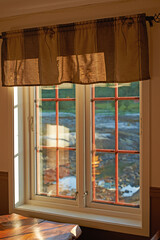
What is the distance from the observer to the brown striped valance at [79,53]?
101 inches

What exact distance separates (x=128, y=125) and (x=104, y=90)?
0.39 meters

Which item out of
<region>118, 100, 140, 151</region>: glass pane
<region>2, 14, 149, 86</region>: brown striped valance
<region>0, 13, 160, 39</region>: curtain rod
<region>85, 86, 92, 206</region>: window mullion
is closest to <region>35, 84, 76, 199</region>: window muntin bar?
<region>85, 86, 92, 206</region>: window mullion

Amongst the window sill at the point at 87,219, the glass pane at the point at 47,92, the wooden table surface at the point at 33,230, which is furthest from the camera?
the glass pane at the point at 47,92

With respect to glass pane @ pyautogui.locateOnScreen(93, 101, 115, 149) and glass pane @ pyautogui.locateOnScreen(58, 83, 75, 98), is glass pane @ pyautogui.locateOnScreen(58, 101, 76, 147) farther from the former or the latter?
glass pane @ pyautogui.locateOnScreen(93, 101, 115, 149)

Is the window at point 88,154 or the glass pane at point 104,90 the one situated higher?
the glass pane at point 104,90

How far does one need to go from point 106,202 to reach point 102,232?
0.27 meters

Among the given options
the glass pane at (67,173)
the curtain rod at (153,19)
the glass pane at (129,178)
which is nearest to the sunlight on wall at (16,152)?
the glass pane at (67,173)

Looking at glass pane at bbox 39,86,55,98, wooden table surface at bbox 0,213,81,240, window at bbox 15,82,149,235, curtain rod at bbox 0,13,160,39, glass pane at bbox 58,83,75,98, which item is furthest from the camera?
glass pane at bbox 39,86,55,98

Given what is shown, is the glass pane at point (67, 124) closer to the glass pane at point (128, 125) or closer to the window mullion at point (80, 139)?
the window mullion at point (80, 139)

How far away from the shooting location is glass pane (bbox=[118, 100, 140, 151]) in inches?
110

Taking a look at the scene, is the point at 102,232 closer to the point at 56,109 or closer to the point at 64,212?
the point at 64,212

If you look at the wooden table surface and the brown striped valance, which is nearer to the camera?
the wooden table surface

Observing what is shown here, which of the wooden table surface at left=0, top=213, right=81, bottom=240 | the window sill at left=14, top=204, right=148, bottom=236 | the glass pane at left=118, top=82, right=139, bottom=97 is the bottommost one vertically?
the window sill at left=14, top=204, right=148, bottom=236

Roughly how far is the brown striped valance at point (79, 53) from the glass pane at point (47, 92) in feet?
0.77
